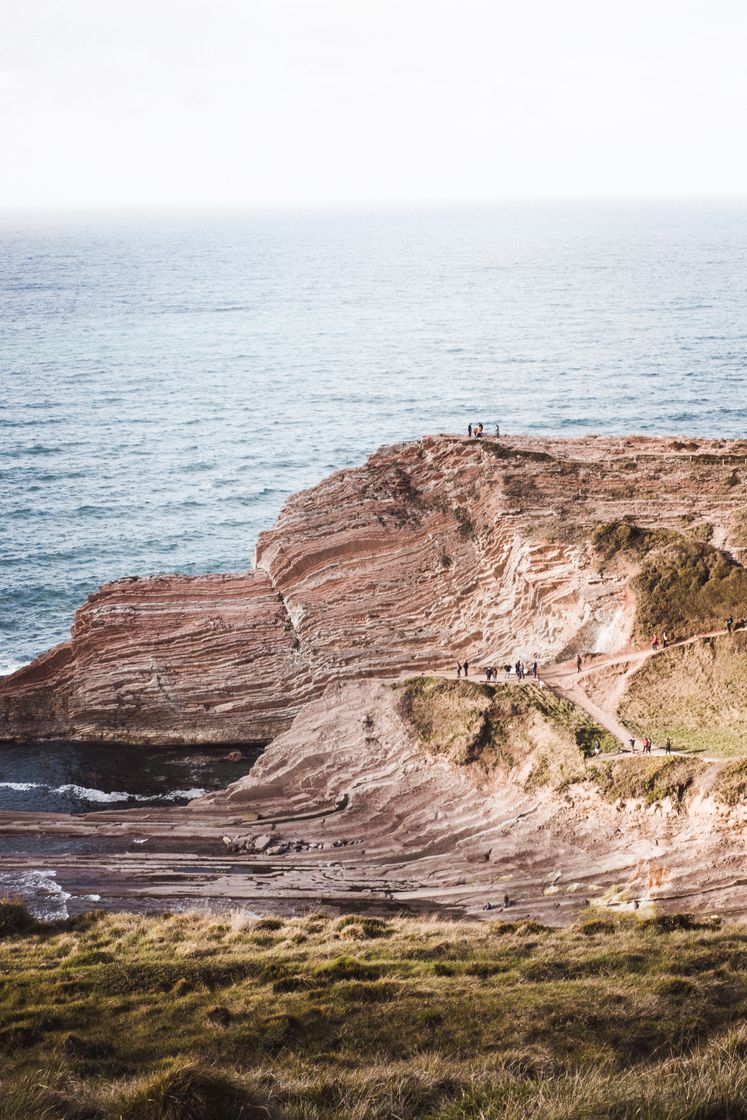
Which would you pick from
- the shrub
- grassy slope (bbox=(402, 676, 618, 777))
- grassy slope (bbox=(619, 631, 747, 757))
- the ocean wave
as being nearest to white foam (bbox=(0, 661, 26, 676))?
the ocean wave

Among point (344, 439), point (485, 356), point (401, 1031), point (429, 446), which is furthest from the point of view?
point (485, 356)

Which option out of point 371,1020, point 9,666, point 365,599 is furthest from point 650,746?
point 9,666

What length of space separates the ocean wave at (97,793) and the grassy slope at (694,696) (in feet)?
85.6

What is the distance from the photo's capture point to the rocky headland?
1929 inches

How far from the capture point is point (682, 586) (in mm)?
58562

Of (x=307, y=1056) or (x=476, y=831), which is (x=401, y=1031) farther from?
(x=476, y=831)

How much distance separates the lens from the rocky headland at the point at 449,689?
1929 inches

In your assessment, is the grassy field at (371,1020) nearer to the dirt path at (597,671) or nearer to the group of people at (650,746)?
the group of people at (650,746)

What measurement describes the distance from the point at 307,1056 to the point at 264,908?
73.6 feet

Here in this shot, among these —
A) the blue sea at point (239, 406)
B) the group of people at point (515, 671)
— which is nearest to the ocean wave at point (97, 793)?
the blue sea at point (239, 406)

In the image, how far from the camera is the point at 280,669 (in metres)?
67.1

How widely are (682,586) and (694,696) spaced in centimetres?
705

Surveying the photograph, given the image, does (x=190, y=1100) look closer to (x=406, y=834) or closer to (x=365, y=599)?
(x=406, y=834)

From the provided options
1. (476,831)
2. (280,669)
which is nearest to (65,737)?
(280,669)
